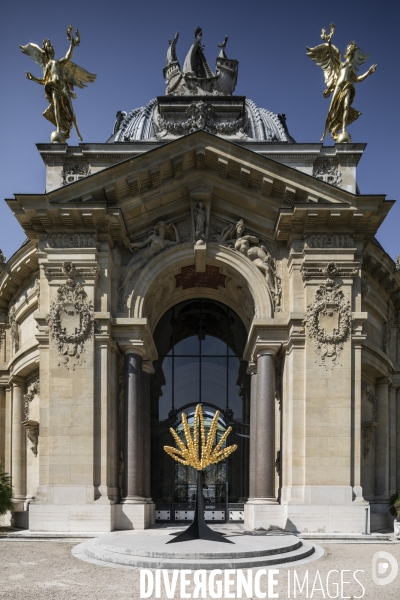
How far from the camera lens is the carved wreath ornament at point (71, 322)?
2348 centimetres

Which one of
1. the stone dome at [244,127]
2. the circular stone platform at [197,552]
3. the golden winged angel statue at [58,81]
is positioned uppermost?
the stone dome at [244,127]

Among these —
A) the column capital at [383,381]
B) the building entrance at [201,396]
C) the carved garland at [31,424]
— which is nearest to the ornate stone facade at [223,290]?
the carved garland at [31,424]

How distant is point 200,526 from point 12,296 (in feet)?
57.8

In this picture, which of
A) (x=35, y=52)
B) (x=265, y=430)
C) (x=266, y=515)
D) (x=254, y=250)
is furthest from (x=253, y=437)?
(x=35, y=52)

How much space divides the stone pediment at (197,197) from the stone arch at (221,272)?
136cm

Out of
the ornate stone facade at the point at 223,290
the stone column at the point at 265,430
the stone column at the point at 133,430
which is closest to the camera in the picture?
the ornate stone facade at the point at 223,290

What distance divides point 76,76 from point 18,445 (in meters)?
15.7

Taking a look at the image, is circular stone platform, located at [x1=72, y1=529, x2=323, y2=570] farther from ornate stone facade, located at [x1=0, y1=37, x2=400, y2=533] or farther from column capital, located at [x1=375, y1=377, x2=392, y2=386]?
column capital, located at [x1=375, y1=377, x2=392, y2=386]

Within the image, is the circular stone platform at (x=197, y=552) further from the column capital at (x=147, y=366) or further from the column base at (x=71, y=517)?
the column capital at (x=147, y=366)

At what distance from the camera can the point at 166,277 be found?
87.6ft

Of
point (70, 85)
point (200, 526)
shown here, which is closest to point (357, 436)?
point (200, 526)

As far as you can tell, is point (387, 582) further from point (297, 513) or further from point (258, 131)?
point (258, 131)

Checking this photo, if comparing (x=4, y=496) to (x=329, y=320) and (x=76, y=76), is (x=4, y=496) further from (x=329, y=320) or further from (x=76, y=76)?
(x=76, y=76)

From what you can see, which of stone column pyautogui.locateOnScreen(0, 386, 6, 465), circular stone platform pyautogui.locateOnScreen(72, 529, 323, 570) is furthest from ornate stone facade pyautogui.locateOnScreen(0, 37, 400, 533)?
circular stone platform pyautogui.locateOnScreen(72, 529, 323, 570)
